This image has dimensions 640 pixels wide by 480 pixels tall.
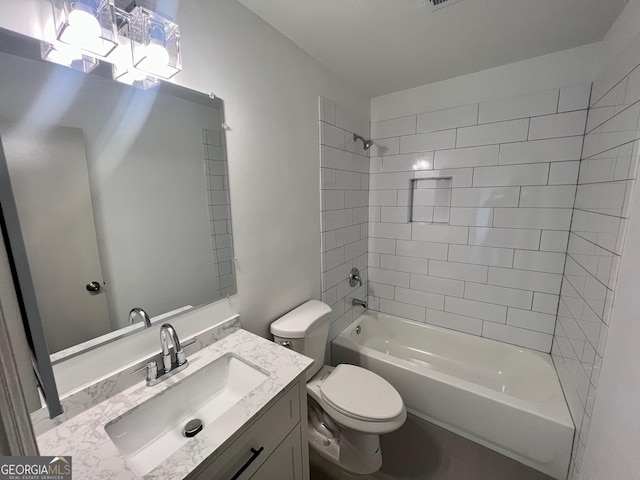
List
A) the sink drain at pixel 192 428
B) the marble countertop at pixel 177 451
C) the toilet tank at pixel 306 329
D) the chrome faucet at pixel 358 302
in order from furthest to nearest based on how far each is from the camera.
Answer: the chrome faucet at pixel 358 302
the toilet tank at pixel 306 329
the sink drain at pixel 192 428
the marble countertop at pixel 177 451

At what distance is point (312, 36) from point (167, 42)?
827 millimetres

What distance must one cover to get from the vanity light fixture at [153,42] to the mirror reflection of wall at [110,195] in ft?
0.39

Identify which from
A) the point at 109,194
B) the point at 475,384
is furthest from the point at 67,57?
the point at 475,384

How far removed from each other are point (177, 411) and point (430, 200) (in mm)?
2058

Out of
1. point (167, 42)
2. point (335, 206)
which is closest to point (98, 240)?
point (167, 42)

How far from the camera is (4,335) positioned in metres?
0.28

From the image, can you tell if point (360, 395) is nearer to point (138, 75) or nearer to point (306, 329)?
point (306, 329)

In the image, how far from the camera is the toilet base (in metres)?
1.46

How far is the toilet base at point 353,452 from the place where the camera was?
1456 millimetres

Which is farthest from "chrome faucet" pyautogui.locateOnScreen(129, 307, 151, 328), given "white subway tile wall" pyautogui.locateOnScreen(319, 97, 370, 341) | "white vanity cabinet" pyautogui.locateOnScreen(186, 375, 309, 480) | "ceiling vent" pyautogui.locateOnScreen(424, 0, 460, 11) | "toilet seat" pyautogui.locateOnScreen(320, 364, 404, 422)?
"ceiling vent" pyautogui.locateOnScreen(424, 0, 460, 11)

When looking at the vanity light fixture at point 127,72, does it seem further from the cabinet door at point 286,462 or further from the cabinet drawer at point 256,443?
the cabinet door at point 286,462

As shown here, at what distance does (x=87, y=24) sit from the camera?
2.32 feet

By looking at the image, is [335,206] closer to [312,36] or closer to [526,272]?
[312,36]

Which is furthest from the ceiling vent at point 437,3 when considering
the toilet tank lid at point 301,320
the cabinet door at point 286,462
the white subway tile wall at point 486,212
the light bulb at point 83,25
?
the cabinet door at point 286,462
